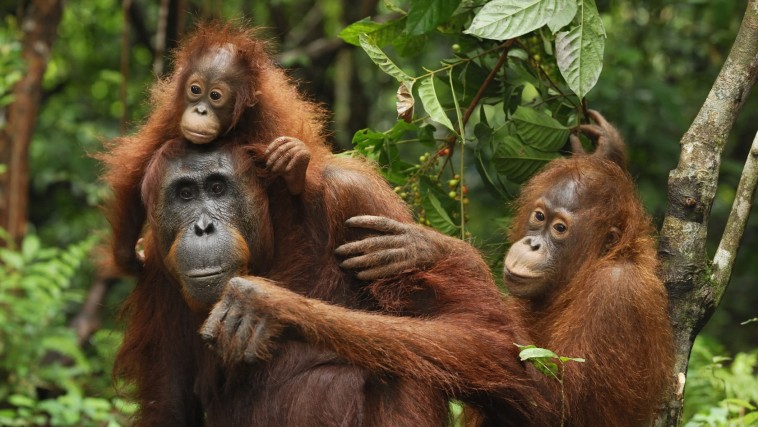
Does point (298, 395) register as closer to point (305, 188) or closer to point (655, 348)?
point (305, 188)

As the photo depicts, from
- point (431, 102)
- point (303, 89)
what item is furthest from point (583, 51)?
point (303, 89)

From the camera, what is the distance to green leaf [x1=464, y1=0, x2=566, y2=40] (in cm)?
356

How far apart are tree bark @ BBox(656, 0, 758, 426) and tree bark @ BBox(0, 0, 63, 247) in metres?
4.94

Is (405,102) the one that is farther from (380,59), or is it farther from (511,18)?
(511,18)

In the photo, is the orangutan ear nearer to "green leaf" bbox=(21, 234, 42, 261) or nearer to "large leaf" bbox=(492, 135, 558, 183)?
"large leaf" bbox=(492, 135, 558, 183)

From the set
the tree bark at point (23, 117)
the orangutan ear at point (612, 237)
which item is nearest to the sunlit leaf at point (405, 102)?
the orangutan ear at point (612, 237)

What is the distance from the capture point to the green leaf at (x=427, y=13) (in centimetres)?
387

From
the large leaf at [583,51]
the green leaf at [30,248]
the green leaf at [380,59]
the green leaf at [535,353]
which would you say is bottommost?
the green leaf at [30,248]

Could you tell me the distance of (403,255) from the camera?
11.5ft

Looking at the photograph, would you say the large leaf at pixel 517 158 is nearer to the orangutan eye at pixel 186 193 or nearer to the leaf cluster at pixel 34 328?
the orangutan eye at pixel 186 193

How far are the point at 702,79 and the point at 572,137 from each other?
173 inches

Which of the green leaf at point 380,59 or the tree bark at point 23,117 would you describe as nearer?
the green leaf at point 380,59

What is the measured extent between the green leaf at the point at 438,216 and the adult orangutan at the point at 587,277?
279mm

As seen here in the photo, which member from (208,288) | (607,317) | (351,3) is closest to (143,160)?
(208,288)
